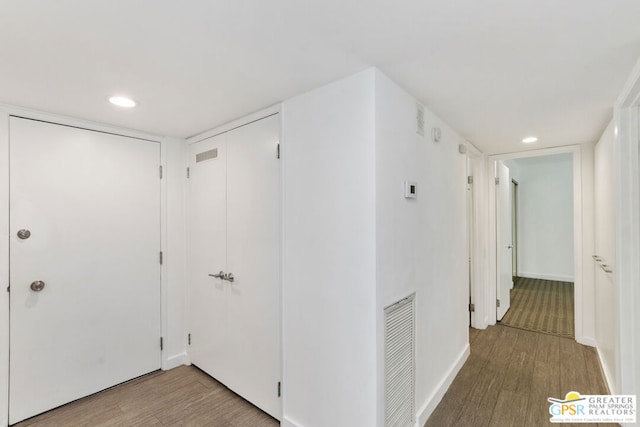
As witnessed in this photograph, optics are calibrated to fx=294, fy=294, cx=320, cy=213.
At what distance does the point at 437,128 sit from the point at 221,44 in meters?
1.68

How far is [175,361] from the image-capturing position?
288 centimetres

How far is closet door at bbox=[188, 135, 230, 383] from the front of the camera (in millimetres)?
2562

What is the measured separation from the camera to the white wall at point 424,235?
5.39ft

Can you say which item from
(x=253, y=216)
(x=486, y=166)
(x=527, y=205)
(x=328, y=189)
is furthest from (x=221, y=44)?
(x=527, y=205)

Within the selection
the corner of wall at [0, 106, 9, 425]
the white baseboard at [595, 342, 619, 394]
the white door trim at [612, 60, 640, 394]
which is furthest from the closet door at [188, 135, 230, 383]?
the white baseboard at [595, 342, 619, 394]

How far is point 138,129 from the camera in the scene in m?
2.61

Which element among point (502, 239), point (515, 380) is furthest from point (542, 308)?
point (515, 380)

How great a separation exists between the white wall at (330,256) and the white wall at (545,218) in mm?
5579

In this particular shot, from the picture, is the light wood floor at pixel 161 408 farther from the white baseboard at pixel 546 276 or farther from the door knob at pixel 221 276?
the white baseboard at pixel 546 276

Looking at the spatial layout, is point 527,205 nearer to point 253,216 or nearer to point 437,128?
point 437,128

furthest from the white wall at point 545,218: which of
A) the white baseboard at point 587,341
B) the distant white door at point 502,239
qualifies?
the white baseboard at point 587,341

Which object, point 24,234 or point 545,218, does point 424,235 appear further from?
point 545,218

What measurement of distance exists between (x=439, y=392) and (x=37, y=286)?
3132 mm

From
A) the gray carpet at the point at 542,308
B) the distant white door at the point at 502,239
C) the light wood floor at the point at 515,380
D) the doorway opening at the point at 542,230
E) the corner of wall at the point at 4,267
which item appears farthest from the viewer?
the doorway opening at the point at 542,230
